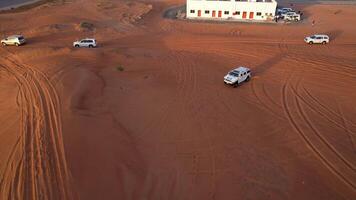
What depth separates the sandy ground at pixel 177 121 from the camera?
16.0 m

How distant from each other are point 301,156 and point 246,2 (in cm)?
4040

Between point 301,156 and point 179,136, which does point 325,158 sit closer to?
point 301,156

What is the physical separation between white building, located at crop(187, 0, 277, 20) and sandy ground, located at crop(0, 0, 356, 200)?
14187 millimetres

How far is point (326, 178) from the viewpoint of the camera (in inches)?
674

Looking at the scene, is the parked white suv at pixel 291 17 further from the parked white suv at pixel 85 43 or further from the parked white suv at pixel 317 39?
the parked white suv at pixel 85 43

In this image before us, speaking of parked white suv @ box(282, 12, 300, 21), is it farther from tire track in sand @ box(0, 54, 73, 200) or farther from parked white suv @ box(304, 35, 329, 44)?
tire track in sand @ box(0, 54, 73, 200)

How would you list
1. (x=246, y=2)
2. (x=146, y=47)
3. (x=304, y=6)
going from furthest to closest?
(x=304, y=6) → (x=246, y=2) → (x=146, y=47)

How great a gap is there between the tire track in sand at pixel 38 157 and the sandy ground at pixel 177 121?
0.07 meters

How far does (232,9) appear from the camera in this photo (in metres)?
54.1

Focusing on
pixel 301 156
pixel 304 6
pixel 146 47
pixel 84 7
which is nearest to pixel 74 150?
pixel 301 156

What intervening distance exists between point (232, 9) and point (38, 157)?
152 ft

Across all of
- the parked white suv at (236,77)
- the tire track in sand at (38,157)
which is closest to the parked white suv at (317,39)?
the parked white suv at (236,77)

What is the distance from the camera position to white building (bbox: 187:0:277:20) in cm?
5316

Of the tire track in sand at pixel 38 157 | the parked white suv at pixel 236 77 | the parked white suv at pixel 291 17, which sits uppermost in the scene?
the tire track in sand at pixel 38 157
